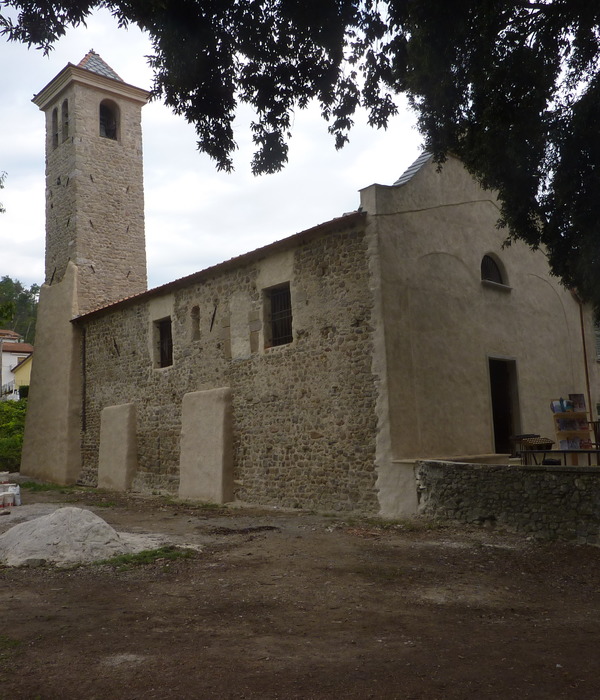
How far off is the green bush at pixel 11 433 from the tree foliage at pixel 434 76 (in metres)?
17.5

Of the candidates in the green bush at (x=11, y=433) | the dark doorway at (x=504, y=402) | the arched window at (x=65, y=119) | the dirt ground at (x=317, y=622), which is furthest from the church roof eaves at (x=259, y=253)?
the green bush at (x=11, y=433)

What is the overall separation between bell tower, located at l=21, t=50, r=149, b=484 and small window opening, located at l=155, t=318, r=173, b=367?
3975 mm

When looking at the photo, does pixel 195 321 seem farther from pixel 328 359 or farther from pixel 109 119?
pixel 109 119

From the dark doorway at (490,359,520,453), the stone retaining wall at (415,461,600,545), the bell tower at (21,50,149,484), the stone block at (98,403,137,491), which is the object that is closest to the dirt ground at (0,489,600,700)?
the stone retaining wall at (415,461,600,545)

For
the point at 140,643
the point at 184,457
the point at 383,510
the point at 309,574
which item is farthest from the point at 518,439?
the point at 140,643

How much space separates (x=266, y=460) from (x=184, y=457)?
2.50 meters

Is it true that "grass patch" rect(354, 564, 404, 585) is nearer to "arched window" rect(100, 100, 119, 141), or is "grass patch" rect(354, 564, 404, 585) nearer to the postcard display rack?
the postcard display rack

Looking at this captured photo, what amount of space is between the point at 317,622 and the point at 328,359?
20.7 ft

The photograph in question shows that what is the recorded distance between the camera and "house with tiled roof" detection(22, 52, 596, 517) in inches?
415

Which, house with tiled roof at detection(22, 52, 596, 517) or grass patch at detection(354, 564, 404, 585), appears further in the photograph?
house with tiled roof at detection(22, 52, 596, 517)

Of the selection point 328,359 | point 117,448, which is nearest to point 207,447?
point 328,359

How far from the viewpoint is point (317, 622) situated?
16.7 feet

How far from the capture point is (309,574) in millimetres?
6688

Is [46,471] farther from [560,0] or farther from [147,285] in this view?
[560,0]
